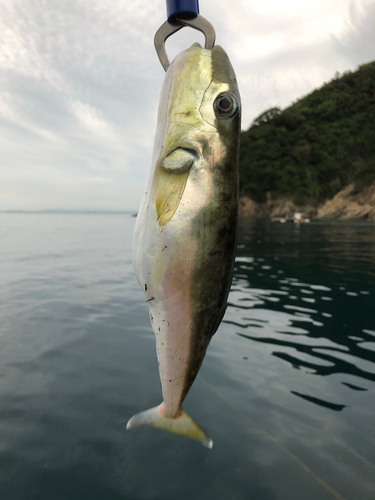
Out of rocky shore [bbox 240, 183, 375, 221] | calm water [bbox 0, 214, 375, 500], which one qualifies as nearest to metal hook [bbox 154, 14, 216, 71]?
calm water [bbox 0, 214, 375, 500]

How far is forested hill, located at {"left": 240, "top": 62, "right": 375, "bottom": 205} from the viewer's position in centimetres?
9075

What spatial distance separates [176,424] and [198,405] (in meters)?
3.04

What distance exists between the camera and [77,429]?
436 cm

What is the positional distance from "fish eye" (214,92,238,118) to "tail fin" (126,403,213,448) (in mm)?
1973

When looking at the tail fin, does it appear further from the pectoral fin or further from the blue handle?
the blue handle

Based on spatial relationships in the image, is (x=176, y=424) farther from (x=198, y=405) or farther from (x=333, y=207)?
(x=333, y=207)

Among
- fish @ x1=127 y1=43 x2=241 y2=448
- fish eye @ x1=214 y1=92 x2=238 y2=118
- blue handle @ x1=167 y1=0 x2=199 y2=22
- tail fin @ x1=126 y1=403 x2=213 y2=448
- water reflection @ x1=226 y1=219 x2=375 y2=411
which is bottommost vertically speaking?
water reflection @ x1=226 y1=219 x2=375 y2=411

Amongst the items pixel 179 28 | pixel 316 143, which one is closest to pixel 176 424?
pixel 179 28

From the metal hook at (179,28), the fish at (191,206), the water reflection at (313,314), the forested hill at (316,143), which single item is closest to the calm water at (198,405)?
the water reflection at (313,314)

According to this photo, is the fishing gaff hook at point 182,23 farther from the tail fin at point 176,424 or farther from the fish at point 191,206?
the tail fin at point 176,424

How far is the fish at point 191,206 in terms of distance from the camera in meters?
1.82

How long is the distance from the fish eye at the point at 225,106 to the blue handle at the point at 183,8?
471 millimetres

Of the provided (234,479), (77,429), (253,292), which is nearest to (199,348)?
(234,479)

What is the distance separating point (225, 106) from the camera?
192cm
